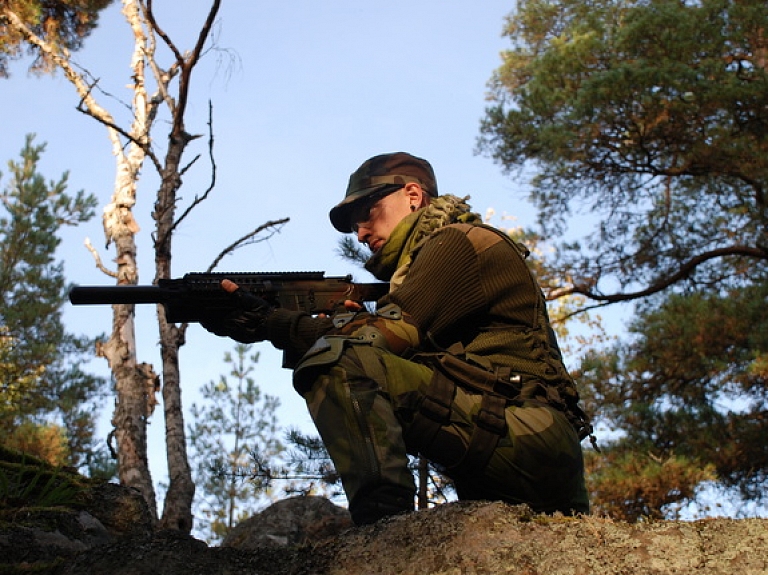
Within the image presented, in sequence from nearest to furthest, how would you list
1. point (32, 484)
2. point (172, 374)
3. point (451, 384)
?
1. point (451, 384)
2. point (32, 484)
3. point (172, 374)

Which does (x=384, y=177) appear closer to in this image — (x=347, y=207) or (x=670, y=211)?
(x=347, y=207)

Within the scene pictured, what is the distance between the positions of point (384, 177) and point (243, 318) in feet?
3.65

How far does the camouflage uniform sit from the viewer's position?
370cm

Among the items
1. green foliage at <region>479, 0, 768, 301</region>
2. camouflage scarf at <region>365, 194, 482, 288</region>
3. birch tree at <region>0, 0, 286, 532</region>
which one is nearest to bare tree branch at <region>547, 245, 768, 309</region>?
green foliage at <region>479, 0, 768, 301</region>

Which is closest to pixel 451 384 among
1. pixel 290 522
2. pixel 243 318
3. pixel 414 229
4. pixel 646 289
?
pixel 414 229

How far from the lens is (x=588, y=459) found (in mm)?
14164

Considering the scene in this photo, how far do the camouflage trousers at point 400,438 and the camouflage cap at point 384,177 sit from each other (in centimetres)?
140

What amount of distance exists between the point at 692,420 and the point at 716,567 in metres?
11.8

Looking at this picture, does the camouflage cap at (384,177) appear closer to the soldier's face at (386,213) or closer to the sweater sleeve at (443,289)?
the soldier's face at (386,213)

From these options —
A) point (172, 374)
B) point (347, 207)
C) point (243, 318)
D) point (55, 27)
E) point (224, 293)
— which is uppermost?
point (55, 27)

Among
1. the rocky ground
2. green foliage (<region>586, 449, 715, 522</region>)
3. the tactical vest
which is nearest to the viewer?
the rocky ground

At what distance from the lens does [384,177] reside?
518cm

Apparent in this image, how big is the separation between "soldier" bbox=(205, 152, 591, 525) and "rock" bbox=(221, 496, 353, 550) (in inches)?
154

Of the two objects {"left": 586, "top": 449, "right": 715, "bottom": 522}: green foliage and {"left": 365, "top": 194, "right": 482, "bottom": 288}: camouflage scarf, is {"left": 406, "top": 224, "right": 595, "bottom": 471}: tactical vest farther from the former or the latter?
{"left": 586, "top": 449, "right": 715, "bottom": 522}: green foliage
